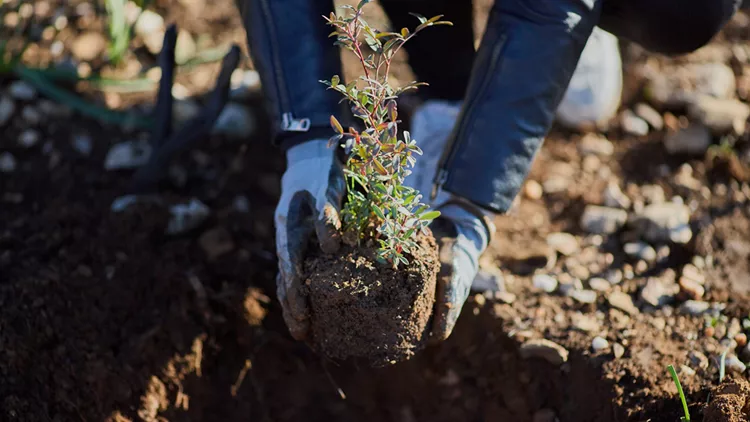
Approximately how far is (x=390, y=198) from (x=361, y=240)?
14 centimetres

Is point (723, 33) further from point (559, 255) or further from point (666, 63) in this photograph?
point (559, 255)

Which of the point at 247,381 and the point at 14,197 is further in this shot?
the point at 14,197

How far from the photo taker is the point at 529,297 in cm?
179

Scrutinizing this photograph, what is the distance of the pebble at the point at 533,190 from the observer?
2158mm

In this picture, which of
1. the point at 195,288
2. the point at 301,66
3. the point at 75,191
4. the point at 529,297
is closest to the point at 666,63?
the point at 529,297

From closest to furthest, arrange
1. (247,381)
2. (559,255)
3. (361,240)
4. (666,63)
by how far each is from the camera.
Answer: (361,240), (247,381), (559,255), (666,63)

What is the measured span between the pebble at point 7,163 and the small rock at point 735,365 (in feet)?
5.86

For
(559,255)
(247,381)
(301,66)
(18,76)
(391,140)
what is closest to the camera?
(391,140)

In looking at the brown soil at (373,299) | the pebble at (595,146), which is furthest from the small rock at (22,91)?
the pebble at (595,146)

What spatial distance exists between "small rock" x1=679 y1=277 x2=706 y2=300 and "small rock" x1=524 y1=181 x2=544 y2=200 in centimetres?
49

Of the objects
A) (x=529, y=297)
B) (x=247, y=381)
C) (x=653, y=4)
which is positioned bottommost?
(x=247, y=381)

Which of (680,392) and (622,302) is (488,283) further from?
(680,392)

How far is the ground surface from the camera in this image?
5.25 feet

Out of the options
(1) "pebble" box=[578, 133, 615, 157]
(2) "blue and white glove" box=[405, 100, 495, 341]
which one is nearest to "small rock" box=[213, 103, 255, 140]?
(2) "blue and white glove" box=[405, 100, 495, 341]
